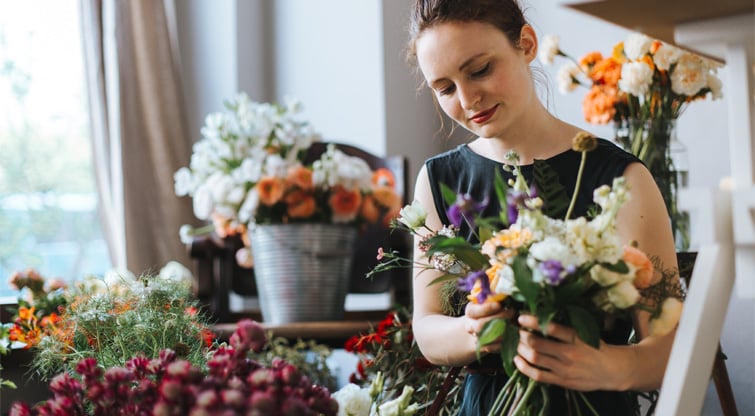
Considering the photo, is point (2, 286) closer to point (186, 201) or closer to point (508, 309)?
point (186, 201)

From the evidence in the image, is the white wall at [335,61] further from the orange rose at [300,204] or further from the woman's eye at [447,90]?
the woman's eye at [447,90]

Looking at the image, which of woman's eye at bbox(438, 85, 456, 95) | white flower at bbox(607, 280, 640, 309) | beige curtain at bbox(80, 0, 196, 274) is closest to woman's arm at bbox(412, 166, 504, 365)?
white flower at bbox(607, 280, 640, 309)

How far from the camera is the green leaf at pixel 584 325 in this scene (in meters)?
0.96

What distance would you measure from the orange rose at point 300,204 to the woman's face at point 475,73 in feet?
3.90

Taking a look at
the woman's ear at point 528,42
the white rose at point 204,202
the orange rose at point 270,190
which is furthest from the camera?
the white rose at point 204,202

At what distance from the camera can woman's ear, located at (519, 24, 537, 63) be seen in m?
1.47

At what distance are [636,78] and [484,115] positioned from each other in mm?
779

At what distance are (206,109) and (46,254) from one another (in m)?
0.86

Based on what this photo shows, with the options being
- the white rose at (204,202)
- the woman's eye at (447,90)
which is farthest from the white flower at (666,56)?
the white rose at (204,202)

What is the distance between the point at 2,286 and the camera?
318cm

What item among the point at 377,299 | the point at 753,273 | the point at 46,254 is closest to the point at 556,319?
the point at 753,273

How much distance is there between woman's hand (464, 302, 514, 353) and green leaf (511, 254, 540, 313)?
53mm

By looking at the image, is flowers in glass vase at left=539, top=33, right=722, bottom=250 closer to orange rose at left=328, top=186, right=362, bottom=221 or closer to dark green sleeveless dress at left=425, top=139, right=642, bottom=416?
dark green sleeveless dress at left=425, top=139, right=642, bottom=416

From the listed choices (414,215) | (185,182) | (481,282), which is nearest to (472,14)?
(414,215)
